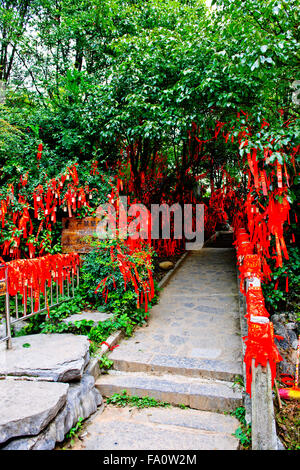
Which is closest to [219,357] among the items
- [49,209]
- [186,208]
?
[49,209]

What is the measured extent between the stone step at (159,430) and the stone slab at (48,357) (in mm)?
598

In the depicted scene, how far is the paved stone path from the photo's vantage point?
2.99m

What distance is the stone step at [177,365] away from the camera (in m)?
3.79

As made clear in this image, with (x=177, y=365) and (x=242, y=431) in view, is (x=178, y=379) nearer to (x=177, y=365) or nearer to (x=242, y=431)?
(x=177, y=365)

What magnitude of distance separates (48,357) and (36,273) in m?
1.50

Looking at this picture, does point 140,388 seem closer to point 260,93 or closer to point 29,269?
point 29,269

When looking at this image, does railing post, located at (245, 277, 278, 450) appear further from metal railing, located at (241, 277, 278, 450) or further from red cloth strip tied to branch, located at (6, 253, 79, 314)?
red cloth strip tied to branch, located at (6, 253, 79, 314)

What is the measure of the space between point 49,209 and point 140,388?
13.5 feet

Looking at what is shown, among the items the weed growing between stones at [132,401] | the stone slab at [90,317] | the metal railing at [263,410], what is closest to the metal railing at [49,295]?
the stone slab at [90,317]

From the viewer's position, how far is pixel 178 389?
3568 millimetres

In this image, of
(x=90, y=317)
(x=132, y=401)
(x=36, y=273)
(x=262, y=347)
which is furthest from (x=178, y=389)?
(x=36, y=273)

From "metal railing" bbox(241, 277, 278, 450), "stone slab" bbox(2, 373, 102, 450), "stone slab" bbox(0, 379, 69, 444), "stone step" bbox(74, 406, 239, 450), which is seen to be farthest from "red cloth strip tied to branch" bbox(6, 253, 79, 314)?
"metal railing" bbox(241, 277, 278, 450)

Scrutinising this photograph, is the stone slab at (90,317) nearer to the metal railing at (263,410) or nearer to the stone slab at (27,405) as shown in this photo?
the stone slab at (27,405)

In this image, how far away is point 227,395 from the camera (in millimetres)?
3404
